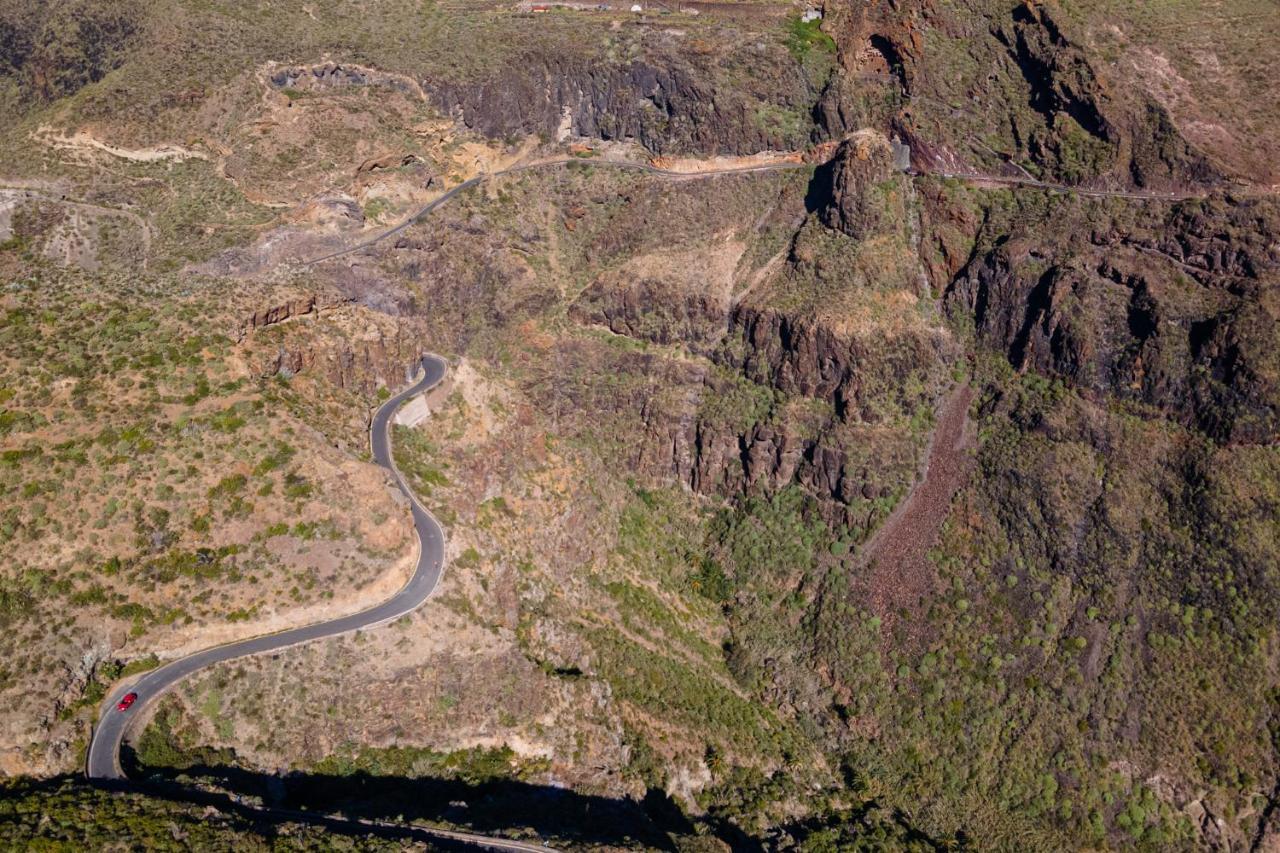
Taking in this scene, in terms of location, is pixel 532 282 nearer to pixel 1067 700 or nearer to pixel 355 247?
pixel 355 247

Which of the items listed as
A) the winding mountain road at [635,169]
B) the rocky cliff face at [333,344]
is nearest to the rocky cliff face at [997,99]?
the winding mountain road at [635,169]

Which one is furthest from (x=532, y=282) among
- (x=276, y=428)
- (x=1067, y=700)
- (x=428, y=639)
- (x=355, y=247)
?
(x=1067, y=700)

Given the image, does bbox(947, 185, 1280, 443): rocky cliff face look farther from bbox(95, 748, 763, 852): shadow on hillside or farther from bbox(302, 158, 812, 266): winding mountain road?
bbox(95, 748, 763, 852): shadow on hillside

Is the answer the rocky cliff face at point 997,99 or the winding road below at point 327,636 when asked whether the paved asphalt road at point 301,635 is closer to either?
the winding road below at point 327,636

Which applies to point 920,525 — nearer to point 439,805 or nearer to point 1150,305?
point 1150,305

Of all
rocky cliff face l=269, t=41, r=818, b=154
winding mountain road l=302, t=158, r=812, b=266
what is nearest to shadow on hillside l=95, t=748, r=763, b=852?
winding mountain road l=302, t=158, r=812, b=266
